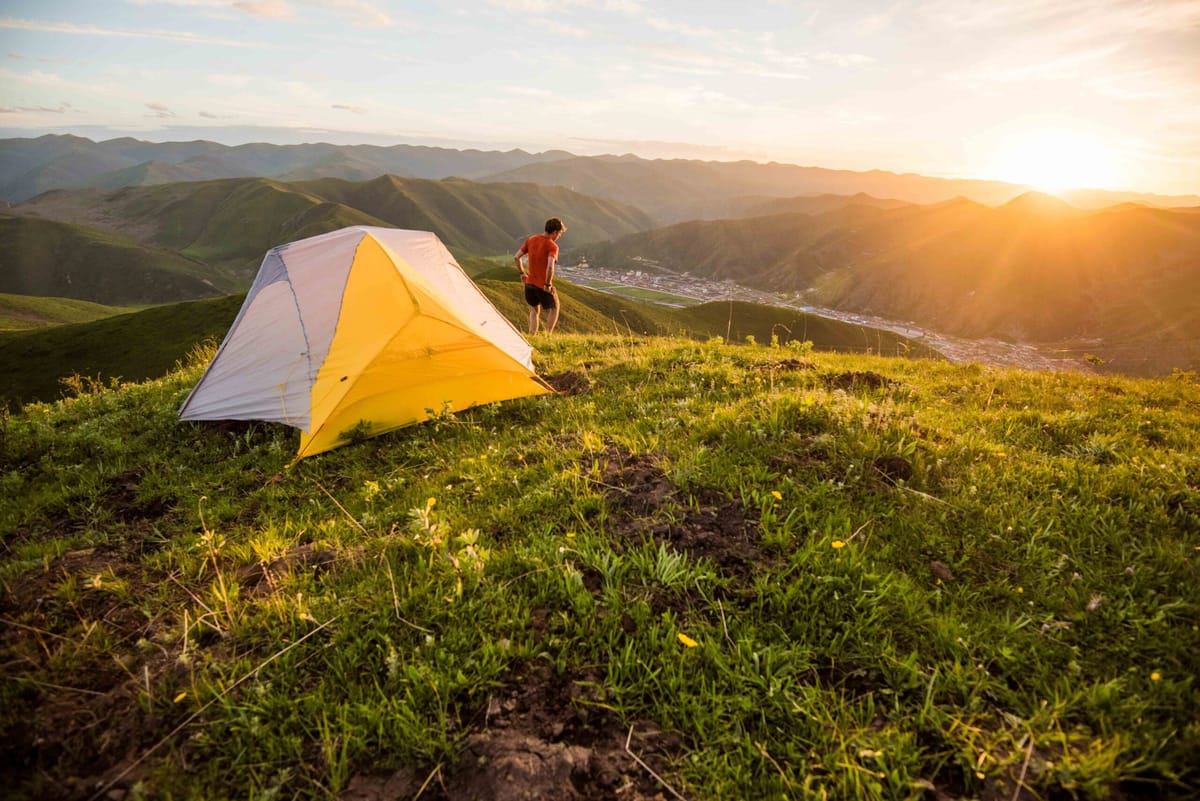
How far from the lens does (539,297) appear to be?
559 inches

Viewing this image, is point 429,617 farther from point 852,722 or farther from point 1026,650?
Answer: point 1026,650

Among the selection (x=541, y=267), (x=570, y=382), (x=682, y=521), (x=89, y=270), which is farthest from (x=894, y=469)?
(x=89, y=270)

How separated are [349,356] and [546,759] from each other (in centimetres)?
607

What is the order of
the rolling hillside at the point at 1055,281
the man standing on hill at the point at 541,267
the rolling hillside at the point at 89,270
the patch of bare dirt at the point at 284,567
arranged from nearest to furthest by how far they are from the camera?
the patch of bare dirt at the point at 284,567
the man standing on hill at the point at 541,267
the rolling hillside at the point at 1055,281
the rolling hillside at the point at 89,270

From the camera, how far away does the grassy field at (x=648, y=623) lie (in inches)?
98.5

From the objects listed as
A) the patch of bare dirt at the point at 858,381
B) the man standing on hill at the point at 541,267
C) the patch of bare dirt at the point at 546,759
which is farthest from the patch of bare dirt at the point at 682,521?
the man standing on hill at the point at 541,267

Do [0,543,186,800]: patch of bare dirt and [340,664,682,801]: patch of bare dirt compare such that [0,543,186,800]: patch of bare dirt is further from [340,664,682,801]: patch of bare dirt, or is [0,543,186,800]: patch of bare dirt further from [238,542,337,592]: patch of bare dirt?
[340,664,682,801]: patch of bare dirt

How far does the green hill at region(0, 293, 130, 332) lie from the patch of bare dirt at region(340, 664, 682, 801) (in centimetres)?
15113

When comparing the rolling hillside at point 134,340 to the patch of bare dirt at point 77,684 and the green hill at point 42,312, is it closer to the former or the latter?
the green hill at point 42,312

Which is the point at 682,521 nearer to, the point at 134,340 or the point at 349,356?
the point at 349,356

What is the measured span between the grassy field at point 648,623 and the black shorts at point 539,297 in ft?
29.1

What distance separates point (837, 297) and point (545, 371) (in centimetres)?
21205

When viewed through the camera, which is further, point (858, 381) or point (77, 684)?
point (858, 381)

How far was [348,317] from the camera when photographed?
7.42 metres
